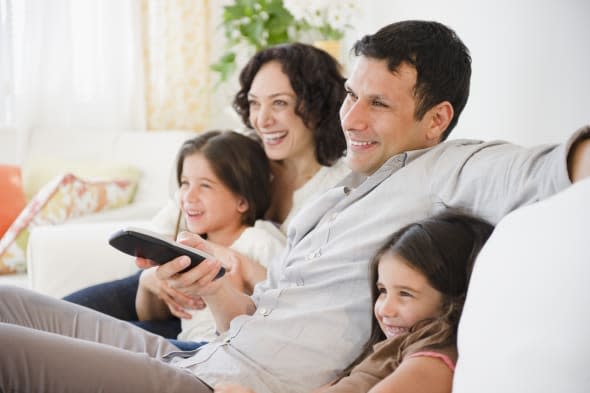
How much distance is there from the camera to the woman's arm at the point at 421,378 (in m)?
1.00

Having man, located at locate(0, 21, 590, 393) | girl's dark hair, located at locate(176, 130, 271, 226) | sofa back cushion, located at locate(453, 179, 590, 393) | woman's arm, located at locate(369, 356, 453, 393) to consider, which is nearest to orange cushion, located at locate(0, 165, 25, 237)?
girl's dark hair, located at locate(176, 130, 271, 226)

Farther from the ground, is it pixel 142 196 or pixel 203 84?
pixel 203 84

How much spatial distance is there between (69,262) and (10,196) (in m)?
0.84

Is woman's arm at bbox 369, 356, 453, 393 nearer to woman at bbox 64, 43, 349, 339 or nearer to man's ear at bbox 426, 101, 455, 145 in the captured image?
man's ear at bbox 426, 101, 455, 145

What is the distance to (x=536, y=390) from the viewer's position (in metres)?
0.74

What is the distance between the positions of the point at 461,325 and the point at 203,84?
3135mm

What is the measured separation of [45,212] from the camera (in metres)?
2.52

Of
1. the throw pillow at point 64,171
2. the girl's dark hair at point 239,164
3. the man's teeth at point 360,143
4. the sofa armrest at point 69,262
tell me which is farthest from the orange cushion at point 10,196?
the man's teeth at point 360,143

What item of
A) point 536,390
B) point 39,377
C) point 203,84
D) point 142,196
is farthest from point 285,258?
point 203,84

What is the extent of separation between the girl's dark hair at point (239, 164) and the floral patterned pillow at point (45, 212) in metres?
0.77

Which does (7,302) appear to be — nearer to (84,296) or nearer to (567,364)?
(84,296)

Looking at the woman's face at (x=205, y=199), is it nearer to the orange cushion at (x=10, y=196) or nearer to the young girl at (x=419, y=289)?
the young girl at (x=419, y=289)

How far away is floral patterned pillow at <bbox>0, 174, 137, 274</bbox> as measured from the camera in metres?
2.51

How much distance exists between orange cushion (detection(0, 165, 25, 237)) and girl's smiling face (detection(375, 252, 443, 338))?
1971 mm
